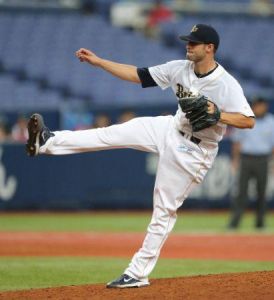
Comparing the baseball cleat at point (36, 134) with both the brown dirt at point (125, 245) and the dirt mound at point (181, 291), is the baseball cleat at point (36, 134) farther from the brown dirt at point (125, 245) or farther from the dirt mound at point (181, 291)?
the brown dirt at point (125, 245)

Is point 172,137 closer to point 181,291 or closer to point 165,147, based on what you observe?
point 165,147

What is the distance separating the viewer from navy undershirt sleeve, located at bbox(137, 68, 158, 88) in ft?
26.2

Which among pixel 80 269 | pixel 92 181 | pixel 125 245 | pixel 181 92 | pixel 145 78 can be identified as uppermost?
pixel 145 78

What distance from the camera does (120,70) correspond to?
795 centimetres

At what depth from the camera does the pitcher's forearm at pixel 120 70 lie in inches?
311

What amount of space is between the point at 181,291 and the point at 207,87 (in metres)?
1.65

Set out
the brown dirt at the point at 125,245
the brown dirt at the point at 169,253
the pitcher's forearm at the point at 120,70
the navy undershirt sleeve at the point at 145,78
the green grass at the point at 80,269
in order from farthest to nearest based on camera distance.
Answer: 1. the brown dirt at the point at 125,245
2. the green grass at the point at 80,269
3. the navy undershirt sleeve at the point at 145,78
4. the pitcher's forearm at the point at 120,70
5. the brown dirt at the point at 169,253

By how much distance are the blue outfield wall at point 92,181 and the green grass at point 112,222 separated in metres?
0.27

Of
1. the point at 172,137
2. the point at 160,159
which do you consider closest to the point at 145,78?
the point at 172,137

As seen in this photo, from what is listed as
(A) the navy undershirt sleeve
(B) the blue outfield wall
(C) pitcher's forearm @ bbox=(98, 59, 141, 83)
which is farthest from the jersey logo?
(B) the blue outfield wall

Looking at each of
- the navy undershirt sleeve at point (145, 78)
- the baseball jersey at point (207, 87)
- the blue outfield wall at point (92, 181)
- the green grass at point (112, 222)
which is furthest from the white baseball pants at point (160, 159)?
the blue outfield wall at point (92, 181)

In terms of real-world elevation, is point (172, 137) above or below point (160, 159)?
above

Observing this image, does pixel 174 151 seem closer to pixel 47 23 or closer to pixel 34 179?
pixel 34 179

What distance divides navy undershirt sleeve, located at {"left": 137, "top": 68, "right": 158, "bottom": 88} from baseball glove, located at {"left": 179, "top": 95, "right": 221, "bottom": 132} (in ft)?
2.00
